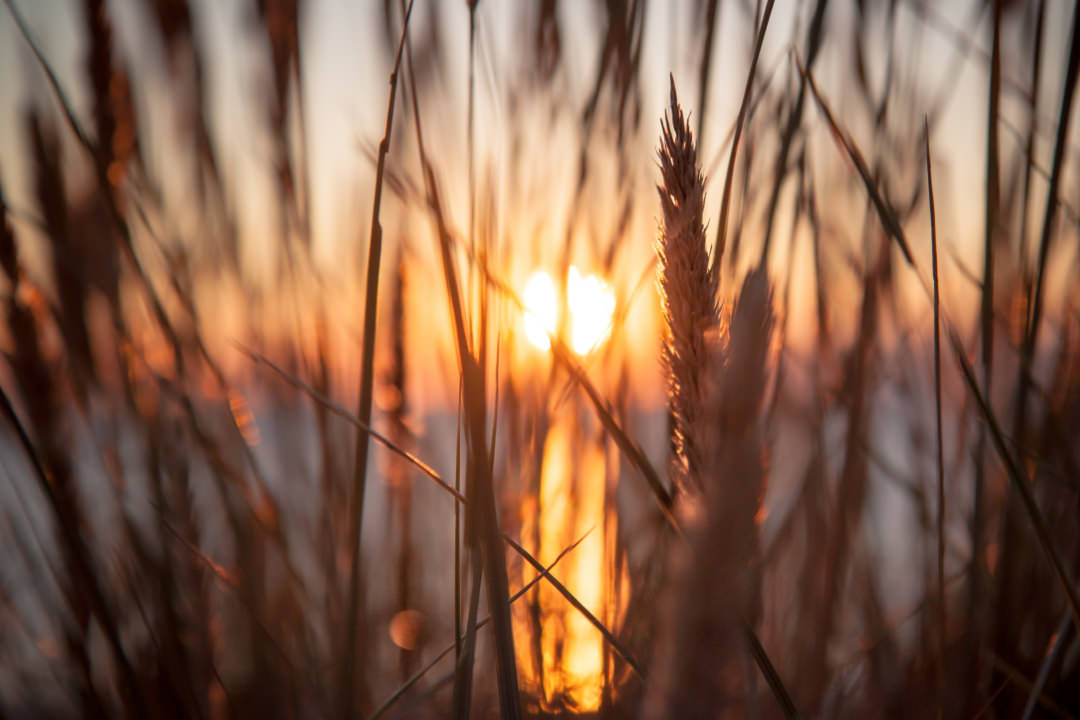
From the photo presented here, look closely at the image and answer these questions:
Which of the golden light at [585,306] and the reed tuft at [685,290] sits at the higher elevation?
the golden light at [585,306]

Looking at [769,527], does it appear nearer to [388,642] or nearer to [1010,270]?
[1010,270]

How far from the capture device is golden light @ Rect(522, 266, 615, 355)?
49 centimetres

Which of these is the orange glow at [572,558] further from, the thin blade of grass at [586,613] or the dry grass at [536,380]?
the thin blade of grass at [586,613]

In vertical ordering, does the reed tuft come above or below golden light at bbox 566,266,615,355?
below

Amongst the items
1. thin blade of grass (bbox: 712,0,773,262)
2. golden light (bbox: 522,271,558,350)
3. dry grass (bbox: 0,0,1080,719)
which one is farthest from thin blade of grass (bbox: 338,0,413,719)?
golden light (bbox: 522,271,558,350)

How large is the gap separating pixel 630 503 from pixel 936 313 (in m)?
0.47

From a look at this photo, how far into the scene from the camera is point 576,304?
21.5 inches

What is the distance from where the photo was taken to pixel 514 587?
0.52m

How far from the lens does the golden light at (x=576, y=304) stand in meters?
0.49

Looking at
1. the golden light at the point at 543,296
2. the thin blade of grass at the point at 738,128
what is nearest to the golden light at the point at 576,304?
the golden light at the point at 543,296

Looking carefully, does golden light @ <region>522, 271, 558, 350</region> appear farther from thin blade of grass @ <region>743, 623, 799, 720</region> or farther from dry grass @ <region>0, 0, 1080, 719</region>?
thin blade of grass @ <region>743, 623, 799, 720</region>

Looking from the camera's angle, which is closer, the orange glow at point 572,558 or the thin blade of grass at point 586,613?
the thin blade of grass at point 586,613

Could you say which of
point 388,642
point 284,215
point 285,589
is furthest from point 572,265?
point 388,642

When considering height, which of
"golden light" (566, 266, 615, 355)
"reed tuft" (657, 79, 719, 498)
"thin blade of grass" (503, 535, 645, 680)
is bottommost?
"thin blade of grass" (503, 535, 645, 680)
